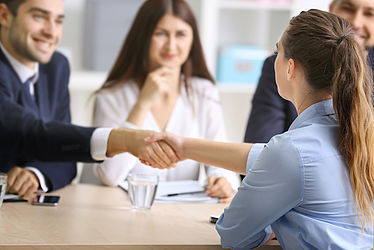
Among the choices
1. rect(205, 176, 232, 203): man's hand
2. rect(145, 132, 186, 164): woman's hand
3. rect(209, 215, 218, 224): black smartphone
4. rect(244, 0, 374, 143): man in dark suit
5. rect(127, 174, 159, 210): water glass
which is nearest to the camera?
rect(209, 215, 218, 224): black smartphone

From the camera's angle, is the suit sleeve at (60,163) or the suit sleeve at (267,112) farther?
the suit sleeve at (267,112)

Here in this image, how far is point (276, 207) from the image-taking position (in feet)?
4.06

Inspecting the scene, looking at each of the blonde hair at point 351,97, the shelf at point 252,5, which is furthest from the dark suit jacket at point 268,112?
the shelf at point 252,5

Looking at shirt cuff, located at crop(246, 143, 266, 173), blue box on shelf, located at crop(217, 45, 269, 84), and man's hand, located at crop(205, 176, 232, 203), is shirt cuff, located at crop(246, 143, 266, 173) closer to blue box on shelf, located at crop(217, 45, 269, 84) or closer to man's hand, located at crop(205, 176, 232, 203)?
man's hand, located at crop(205, 176, 232, 203)

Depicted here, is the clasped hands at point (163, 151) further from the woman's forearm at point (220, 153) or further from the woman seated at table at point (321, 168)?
the woman seated at table at point (321, 168)

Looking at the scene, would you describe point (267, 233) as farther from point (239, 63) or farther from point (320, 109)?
point (239, 63)

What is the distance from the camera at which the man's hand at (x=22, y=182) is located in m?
1.83

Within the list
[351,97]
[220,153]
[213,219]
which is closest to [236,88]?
[220,153]

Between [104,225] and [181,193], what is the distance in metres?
0.47

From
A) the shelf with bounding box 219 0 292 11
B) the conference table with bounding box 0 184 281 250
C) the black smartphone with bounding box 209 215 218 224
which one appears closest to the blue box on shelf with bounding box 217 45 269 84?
the shelf with bounding box 219 0 292 11

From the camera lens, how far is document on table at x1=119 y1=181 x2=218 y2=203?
1851 mm

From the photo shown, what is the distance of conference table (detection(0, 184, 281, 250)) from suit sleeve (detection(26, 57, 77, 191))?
0.30 feet

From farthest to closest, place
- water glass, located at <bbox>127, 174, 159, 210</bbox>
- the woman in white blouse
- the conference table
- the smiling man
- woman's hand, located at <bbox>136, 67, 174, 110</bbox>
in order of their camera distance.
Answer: the woman in white blouse → woman's hand, located at <bbox>136, 67, 174, 110</bbox> → the smiling man → water glass, located at <bbox>127, 174, 159, 210</bbox> → the conference table

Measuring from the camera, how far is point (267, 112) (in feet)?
6.99
